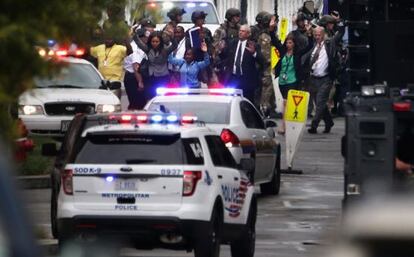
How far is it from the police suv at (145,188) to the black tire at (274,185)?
23.4ft

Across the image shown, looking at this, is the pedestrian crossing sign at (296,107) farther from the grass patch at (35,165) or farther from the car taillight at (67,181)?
the car taillight at (67,181)

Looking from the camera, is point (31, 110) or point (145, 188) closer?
point (145, 188)

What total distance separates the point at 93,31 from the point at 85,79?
46.7ft

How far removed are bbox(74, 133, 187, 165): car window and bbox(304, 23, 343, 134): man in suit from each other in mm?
16389

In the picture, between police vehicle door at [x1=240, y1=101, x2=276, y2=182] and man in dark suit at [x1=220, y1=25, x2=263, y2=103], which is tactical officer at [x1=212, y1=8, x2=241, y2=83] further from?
police vehicle door at [x1=240, y1=101, x2=276, y2=182]

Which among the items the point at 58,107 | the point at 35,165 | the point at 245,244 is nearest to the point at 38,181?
the point at 35,165

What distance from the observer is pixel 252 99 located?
27484 millimetres

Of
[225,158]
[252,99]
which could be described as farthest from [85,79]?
[225,158]

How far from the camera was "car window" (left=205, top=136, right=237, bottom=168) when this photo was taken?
15.0 meters

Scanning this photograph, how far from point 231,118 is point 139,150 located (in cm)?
580

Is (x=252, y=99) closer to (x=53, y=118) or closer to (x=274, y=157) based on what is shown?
(x=53, y=118)

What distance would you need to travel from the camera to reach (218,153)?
15234 millimetres

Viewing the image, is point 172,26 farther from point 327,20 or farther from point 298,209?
point 298,209

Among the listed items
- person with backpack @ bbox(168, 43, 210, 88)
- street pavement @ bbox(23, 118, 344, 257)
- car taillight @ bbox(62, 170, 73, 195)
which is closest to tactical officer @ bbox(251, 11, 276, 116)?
person with backpack @ bbox(168, 43, 210, 88)
